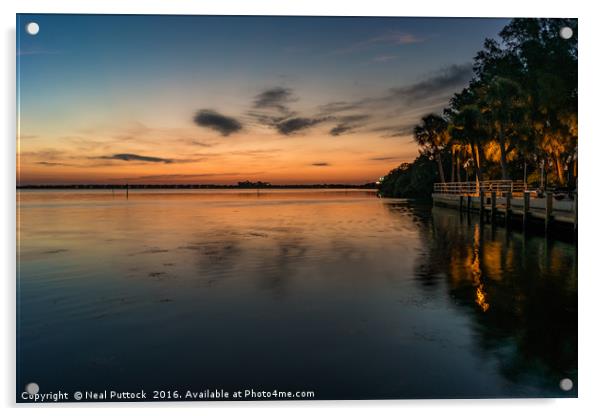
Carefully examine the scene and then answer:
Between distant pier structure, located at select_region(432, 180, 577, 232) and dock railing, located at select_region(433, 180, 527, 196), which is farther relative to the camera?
dock railing, located at select_region(433, 180, 527, 196)


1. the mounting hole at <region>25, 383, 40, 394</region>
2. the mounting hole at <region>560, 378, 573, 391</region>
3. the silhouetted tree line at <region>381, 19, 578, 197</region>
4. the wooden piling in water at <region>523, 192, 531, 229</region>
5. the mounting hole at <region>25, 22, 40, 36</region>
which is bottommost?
the mounting hole at <region>25, 383, 40, 394</region>

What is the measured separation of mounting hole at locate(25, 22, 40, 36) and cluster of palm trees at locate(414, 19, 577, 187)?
1158cm

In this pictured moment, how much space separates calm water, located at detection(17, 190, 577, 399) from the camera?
6.67m

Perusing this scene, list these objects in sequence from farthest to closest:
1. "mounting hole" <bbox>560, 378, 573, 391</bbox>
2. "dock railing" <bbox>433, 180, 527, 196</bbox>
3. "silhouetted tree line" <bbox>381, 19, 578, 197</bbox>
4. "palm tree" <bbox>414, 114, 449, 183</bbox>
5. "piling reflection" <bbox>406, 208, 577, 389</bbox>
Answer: "palm tree" <bbox>414, 114, 449, 183</bbox> → "dock railing" <bbox>433, 180, 527, 196</bbox> → "silhouetted tree line" <bbox>381, 19, 578, 197</bbox> → "piling reflection" <bbox>406, 208, 577, 389</bbox> → "mounting hole" <bbox>560, 378, 573, 391</bbox>

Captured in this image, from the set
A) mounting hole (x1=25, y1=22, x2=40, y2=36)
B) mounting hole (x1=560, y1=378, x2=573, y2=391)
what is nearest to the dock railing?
mounting hole (x1=560, y1=378, x2=573, y2=391)

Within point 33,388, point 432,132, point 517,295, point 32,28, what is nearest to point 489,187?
point 432,132

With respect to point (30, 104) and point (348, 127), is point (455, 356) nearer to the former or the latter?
point (30, 104)

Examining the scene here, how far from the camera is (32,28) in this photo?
7.65m

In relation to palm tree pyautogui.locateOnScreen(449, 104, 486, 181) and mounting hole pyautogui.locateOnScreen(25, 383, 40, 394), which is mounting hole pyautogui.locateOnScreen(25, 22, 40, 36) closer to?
mounting hole pyautogui.locateOnScreen(25, 383, 40, 394)

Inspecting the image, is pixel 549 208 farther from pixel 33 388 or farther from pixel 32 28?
pixel 33 388

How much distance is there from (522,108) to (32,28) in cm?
3142

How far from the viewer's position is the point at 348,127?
18.4 m

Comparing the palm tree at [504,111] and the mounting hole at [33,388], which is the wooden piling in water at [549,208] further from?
the mounting hole at [33,388]

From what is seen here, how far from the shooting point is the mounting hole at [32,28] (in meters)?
7.64
